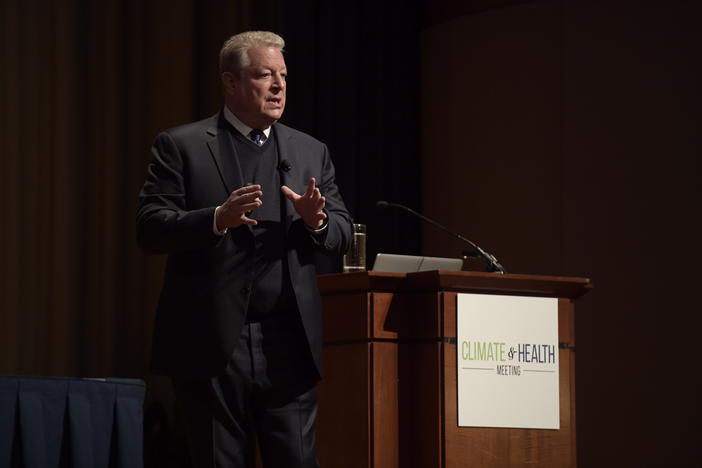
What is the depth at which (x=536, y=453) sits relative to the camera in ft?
11.3

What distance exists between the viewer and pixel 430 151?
684 centimetres

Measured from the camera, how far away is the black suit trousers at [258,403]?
2.35m

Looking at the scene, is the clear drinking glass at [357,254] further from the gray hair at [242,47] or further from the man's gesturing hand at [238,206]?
the man's gesturing hand at [238,206]

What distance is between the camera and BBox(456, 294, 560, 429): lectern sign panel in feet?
11.0

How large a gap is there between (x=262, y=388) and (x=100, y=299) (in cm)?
323

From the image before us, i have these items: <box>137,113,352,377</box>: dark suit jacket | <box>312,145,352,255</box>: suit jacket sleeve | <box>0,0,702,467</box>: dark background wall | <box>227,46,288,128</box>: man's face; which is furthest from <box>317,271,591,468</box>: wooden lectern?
<box>0,0,702,467</box>: dark background wall

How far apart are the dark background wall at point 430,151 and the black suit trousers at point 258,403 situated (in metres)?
3.00

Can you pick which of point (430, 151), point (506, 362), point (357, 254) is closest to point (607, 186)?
point (430, 151)

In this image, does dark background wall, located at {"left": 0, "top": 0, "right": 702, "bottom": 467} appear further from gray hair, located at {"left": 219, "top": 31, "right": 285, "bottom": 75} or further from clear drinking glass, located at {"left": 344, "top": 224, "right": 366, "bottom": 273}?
gray hair, located at {"left": 219, "top": 31, "right": 285, "bottom": 75}

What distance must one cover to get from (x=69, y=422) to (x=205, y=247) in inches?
70.5

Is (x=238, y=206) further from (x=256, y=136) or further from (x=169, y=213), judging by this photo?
(x=256, y=136)

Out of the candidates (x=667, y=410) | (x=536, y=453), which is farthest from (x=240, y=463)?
(x=667, y=410)

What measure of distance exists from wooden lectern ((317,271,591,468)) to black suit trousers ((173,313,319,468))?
0.94 meters

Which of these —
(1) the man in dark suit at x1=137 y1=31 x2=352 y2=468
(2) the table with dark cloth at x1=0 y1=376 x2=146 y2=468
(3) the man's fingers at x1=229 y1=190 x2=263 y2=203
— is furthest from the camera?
(2) the table with dark cloth at x1=0 y1=376 x2=146 y2=468
